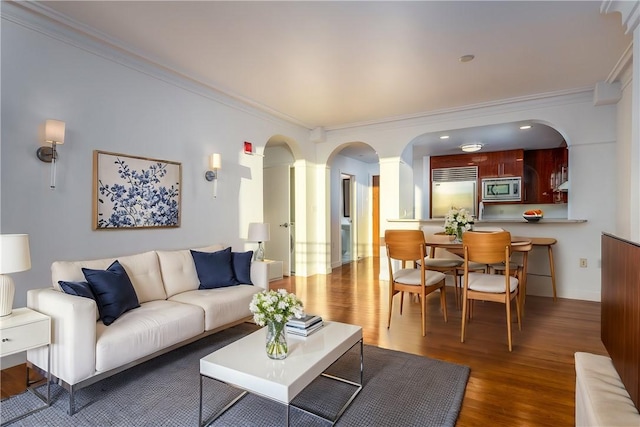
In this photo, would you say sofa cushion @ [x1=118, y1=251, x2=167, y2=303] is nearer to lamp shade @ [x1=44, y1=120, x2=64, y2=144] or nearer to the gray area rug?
the gray area rug

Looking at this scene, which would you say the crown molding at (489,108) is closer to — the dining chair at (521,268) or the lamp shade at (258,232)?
the dining chair at (521,268)

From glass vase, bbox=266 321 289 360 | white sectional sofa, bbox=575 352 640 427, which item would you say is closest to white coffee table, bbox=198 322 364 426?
glass vase, bbox=266 321 289 360

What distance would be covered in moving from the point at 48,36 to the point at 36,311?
2105 millimetres

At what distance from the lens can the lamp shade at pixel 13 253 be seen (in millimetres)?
1939

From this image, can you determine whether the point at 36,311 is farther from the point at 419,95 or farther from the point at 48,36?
the point at 419,95

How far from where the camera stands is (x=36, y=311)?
215cm

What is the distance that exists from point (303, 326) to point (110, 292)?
Answer: 1.40 meters

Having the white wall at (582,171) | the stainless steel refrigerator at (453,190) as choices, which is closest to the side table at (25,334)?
the white wall at (582,171)

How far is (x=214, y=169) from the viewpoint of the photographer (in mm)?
4094

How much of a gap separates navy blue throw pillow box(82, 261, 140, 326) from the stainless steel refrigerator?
6.67m

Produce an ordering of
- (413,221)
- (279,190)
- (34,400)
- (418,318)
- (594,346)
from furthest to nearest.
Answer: (279,190) < (413,221) < (418,318) < (594,346) < (34,400)

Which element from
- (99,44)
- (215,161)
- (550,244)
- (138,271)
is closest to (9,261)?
(138,271)

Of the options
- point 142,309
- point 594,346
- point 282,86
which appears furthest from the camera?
point 282,86

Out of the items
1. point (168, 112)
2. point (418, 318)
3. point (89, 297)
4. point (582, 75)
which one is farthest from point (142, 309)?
point (582, 75)
